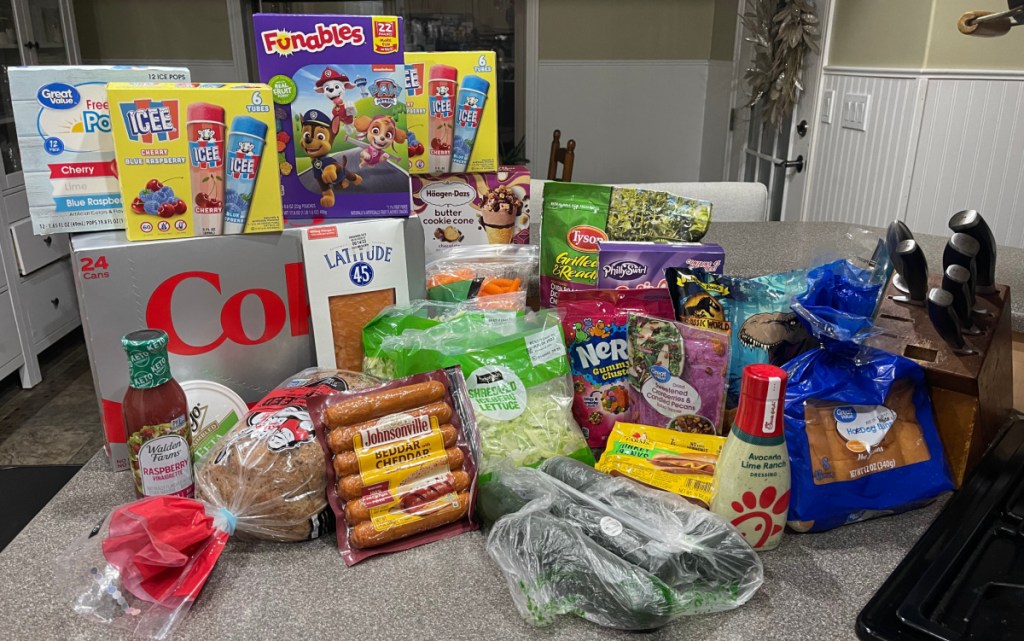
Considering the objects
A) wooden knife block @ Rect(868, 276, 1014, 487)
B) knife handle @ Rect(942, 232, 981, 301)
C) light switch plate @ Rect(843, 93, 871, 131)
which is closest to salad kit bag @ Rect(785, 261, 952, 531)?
wooden knife block @ Rect(868, 276, 1014, 487)

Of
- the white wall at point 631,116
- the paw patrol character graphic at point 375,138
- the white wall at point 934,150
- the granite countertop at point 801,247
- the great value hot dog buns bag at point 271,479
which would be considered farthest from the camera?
the white wall at point 631,116

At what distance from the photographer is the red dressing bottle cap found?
73cm

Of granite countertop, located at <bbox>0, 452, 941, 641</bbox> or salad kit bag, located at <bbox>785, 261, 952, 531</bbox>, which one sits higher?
salad kit bag, located at <bbox>785, 261, 952, 531</bbox>

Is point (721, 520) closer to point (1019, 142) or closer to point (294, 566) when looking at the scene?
point (294, 566)

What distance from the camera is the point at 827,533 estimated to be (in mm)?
846

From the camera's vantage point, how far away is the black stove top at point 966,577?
685 mm

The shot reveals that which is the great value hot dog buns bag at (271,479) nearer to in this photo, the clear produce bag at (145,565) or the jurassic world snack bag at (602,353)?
the clear produce bag at (145,565)

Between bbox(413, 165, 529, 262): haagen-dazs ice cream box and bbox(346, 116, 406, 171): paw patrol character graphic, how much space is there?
0.25 meters

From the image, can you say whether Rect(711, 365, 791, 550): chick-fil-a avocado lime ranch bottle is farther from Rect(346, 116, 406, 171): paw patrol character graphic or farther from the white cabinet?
the white cabinet

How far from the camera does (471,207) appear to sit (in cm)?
130

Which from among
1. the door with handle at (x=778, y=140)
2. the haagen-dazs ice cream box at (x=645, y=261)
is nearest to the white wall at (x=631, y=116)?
the door with handle at (x=778, y=140)

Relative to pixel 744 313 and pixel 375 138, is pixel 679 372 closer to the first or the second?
pixel 744 313

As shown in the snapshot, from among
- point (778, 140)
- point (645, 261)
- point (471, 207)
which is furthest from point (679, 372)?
point (778, 140)

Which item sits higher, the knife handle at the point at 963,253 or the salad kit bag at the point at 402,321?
the knife handle at the point at 963,253
